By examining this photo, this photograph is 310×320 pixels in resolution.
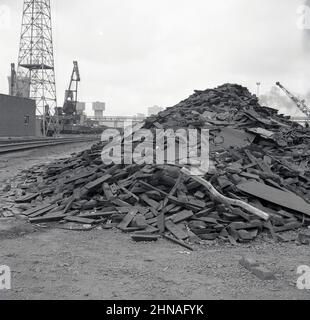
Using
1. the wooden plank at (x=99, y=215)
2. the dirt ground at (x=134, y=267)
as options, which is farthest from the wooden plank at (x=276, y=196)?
the wooden plank at (x=99, y=215)

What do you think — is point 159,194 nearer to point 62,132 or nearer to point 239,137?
point 239,137

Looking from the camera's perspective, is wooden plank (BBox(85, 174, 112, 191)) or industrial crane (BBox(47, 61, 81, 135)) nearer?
wooden plank (BBox(85, 174, 112, 191))

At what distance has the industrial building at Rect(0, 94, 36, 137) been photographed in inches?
1571

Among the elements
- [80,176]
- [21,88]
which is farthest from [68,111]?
[80,176]

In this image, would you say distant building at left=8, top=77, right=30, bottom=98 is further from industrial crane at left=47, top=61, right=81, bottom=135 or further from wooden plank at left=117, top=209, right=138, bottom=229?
wooden plank at left=117, top=209, right=138, bottom=229

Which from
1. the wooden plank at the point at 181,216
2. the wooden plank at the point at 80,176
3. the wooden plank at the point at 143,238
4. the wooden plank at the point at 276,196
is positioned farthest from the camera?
the wooden plank at the point at 80,176

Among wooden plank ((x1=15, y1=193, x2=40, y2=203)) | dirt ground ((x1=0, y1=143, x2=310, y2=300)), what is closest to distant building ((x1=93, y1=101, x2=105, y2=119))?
wooden plank ((x1=15, y1=193, x2=40, y2=203))

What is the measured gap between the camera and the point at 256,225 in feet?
23.8

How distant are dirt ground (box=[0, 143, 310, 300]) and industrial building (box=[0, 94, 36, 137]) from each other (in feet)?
117

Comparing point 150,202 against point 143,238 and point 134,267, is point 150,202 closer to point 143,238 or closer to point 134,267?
point 143,238

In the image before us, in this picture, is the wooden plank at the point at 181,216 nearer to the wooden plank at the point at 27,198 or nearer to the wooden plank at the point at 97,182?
the wooden plank at the point at 97,182

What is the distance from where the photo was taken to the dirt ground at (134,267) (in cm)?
457

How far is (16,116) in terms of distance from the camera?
42.4 metres

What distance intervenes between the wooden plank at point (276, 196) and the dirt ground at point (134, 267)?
128cm
